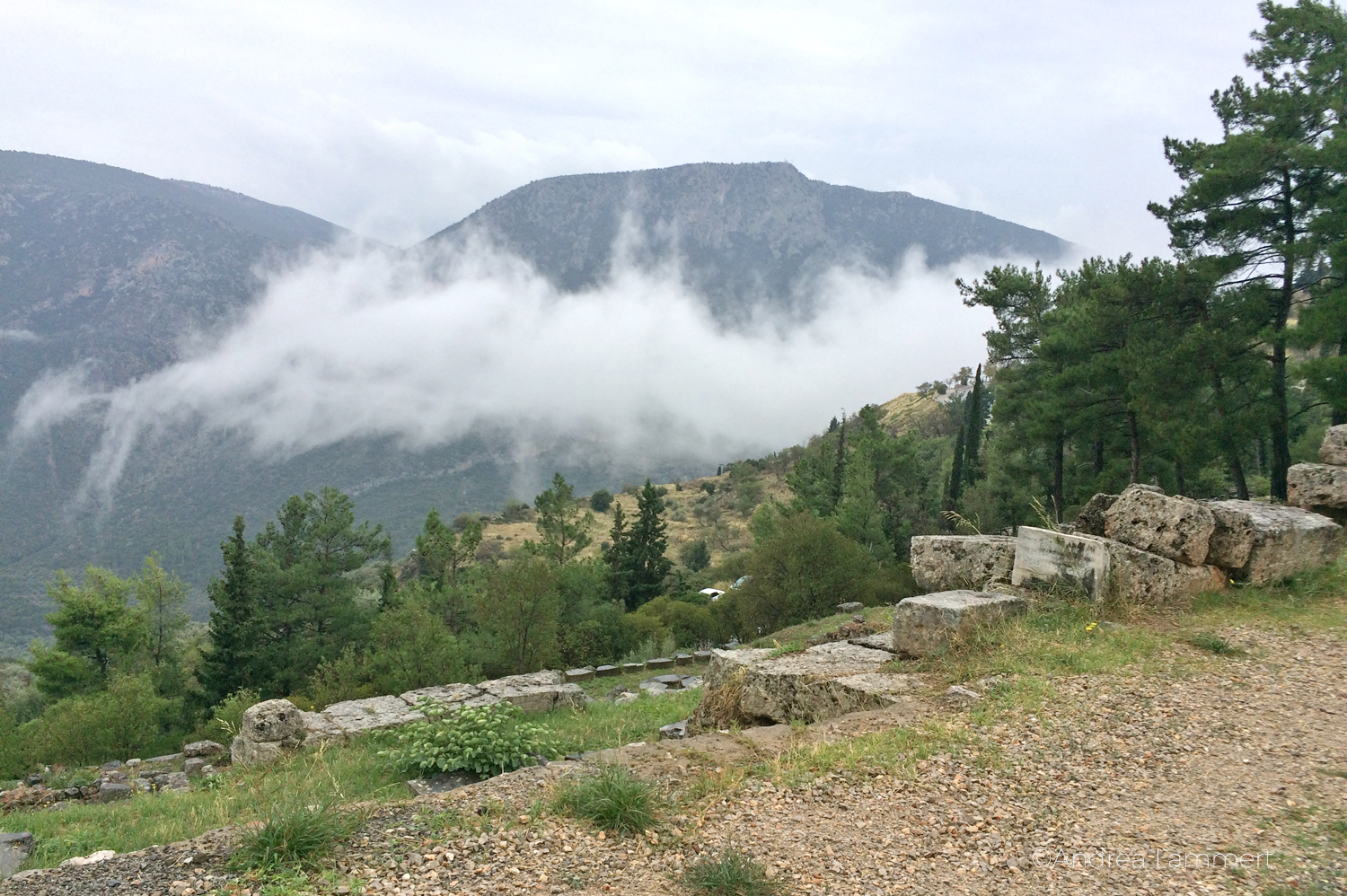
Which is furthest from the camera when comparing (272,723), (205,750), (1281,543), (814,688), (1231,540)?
(205,750)

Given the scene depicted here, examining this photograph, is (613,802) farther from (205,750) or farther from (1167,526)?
(205,750)

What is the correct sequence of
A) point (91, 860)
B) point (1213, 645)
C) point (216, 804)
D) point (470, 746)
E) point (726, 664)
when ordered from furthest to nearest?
point (726, 664) → point (1213, 645) → point (216, 804) → point (470, 746) → point (91, 860)

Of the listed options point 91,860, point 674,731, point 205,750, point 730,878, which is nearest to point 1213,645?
point 674,731

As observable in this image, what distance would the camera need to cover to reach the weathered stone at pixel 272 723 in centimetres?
1178

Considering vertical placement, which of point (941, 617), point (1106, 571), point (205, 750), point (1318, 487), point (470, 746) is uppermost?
point (1318, 487)

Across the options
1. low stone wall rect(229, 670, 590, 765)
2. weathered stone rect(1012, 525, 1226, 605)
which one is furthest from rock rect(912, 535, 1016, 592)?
low stone wall rect(229, 670, 590, 765)

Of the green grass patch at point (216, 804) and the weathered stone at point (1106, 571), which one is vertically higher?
the weathered stone at point (1106, 571)

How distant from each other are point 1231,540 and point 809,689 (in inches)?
266

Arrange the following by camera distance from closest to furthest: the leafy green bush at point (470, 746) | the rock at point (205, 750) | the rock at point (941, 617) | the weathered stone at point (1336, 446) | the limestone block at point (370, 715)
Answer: the leafy green bush at point (470, 746)
the rock at point (941, 617)
the limestone block at point (370, 715)
the weathered stone at point (1336, 446)
the rock at point (205, 750)

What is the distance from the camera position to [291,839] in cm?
474

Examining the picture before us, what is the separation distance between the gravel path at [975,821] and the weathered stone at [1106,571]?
9.32 feet

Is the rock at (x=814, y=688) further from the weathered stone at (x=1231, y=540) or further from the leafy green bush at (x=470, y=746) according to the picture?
the weathered stone at (x=1231, y=540)

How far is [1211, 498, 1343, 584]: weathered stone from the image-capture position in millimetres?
10492

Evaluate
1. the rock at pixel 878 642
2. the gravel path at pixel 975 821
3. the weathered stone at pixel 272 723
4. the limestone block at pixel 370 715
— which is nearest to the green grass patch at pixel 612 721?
the limestone block at pixel 370 715
